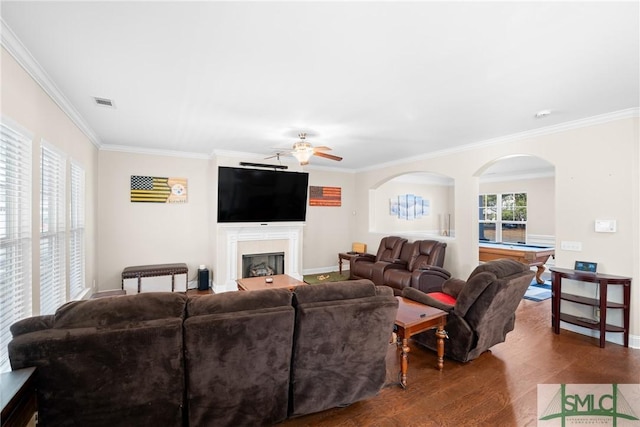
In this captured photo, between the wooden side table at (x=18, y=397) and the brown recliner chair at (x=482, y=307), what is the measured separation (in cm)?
297

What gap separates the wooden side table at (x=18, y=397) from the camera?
3.93 ft

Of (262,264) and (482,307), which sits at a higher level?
(482,307)

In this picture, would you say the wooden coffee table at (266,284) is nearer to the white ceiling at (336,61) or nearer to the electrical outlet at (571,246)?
the white ceiling at (336,61)

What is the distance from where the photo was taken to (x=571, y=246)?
146 inches

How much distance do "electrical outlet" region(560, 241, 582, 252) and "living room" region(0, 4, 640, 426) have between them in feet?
0.12

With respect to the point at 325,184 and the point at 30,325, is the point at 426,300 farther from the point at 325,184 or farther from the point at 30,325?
→ the point at 325,184

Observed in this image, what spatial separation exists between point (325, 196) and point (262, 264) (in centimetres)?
232

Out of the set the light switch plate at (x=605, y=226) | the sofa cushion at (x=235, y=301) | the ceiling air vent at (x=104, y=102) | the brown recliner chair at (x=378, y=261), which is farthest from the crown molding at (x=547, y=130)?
the ceiling air vent at (x=104, y=102)

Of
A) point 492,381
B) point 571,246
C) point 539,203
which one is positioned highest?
point 539,203

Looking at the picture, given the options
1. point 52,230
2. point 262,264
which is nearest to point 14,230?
point 52,230

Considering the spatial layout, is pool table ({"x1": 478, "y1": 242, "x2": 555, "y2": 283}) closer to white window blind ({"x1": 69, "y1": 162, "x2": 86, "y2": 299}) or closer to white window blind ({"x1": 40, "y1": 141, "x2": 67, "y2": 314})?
white window blind ({"x1": 40, "y1": 141, "x2": 67, "y2": 314})

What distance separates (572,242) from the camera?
3.71 meters

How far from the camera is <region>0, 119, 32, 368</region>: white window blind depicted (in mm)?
1902

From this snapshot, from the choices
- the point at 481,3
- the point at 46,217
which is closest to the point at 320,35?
the point at 481,3
